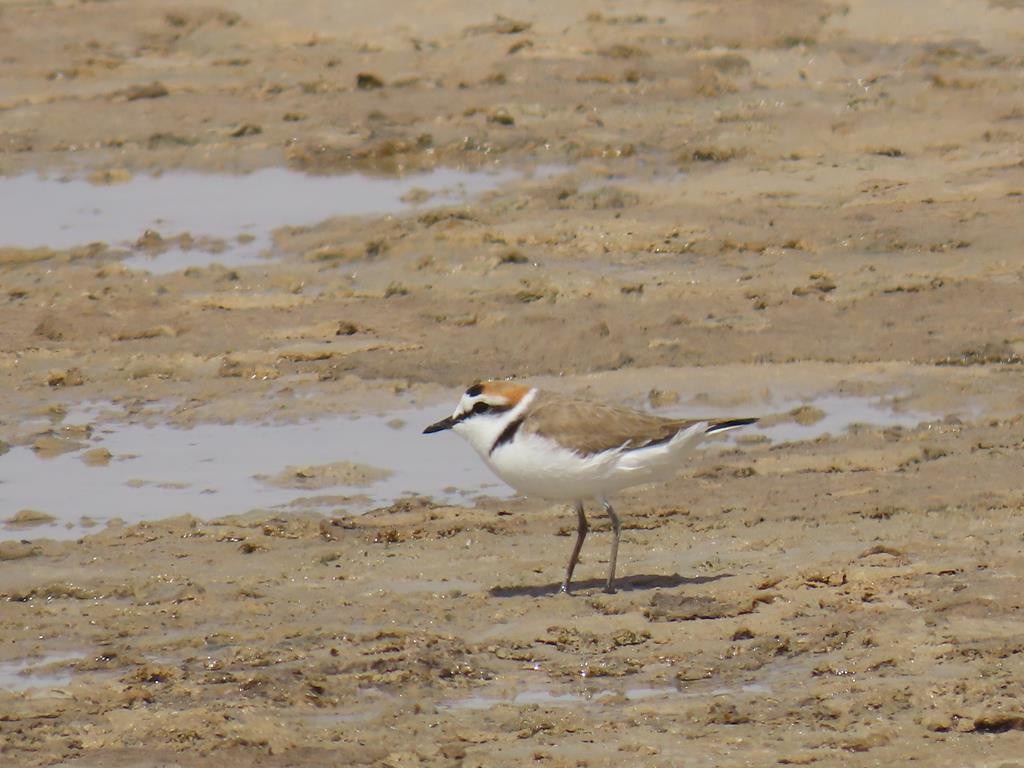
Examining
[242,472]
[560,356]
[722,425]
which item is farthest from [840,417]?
[242,472]

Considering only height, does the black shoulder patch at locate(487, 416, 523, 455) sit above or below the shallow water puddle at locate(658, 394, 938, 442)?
above

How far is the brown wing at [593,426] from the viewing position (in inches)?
328

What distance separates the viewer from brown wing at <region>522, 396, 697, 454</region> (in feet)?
27.3

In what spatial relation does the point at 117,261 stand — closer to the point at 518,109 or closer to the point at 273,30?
the point at 518,109

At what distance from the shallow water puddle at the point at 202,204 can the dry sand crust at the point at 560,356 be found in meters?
0.27

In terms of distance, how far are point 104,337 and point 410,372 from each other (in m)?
2.00

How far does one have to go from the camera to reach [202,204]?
50.0ft

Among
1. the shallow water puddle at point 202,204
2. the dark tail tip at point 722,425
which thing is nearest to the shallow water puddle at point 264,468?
the dark tail tip at point 722,425

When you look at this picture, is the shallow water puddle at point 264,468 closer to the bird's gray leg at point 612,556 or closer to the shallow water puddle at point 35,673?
the bird's gray leg at point 612,556

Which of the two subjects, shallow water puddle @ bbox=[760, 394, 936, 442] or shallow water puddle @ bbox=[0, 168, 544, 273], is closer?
shallow water puddle @ bbox=[760, 394, 936, 442]

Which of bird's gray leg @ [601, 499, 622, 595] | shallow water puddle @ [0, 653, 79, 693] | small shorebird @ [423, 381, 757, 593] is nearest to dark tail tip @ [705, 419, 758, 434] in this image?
small shorebird @ [423, 381, 757, 593]

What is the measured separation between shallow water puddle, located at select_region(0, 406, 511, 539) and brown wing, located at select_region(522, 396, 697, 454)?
1.56m

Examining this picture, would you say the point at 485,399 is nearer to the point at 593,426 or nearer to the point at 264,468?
the point at 593,426

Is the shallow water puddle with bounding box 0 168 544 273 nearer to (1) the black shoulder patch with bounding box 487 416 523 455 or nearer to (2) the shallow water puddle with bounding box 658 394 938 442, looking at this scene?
(2) the shallow water puddle with bounding box 658 394 938 442
